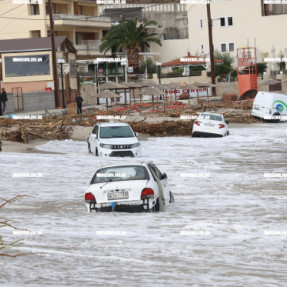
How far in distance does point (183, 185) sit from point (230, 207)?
514 centimetres

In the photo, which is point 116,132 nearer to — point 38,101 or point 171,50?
point 38,101

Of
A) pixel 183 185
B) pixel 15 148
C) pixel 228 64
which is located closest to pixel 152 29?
pixel 228 64

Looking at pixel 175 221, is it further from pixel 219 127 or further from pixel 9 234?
pixel 219 127

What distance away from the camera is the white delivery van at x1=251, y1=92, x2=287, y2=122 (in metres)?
51.3

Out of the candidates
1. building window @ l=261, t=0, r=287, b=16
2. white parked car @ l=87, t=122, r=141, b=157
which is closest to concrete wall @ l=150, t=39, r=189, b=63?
building window @ l=261, t=0, r=287, b=16

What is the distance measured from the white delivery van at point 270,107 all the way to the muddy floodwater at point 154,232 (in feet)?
72.2

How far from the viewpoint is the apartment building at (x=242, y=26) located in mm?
102000

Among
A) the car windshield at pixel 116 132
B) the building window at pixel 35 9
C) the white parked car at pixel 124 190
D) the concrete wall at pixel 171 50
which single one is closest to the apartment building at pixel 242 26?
the concrete wall at pixel 171 50

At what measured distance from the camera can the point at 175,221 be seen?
16531mm

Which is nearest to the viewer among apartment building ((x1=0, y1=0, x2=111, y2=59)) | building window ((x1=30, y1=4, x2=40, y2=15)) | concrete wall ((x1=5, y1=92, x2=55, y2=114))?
concrete wall ((x1=5, y1=92, x2=55, y2=114))

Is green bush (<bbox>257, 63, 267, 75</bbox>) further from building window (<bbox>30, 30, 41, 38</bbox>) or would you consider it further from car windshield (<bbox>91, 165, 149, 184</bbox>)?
car windshield (<bbox>91, 165, 149, 184</bbox>)

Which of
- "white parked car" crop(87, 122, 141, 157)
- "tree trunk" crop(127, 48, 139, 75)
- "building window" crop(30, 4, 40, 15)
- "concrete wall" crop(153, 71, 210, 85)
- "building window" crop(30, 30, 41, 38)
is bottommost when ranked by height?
"white parked car" crop(87, 122, 141, 157)

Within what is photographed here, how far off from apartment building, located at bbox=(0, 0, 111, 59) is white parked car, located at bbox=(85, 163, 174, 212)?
76.1 metres

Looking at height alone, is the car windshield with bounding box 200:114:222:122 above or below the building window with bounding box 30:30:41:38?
below
